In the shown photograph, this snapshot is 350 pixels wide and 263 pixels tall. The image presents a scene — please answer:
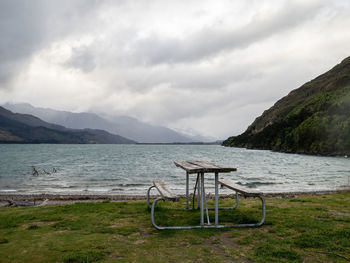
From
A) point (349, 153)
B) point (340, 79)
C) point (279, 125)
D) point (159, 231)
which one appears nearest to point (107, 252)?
point (159, 231)

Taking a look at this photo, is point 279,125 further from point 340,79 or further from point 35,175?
point 35,175

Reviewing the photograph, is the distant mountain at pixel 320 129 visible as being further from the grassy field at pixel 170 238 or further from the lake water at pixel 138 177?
the grassy field at pixel 170 238

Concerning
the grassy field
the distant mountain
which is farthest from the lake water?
the distant mountain

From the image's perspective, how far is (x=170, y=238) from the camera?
22.4 ft

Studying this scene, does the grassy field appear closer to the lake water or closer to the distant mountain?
the lake water

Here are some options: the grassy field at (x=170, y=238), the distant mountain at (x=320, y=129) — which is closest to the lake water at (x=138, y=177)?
the grassy field at (x=170, y=238)

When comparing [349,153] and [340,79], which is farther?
[340,79]

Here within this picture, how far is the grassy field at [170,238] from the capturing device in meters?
5.53

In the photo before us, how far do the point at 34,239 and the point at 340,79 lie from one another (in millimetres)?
200770

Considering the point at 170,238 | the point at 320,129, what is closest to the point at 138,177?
the point at 170,238

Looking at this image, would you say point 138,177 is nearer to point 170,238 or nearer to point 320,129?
point 170,238

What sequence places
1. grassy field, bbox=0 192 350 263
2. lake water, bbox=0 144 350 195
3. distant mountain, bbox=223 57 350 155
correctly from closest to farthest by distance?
grassy field, bbox=0 192 350 263
lake water, bbox=0 144 350 195
distant mountain, bbox=223 57 350 155

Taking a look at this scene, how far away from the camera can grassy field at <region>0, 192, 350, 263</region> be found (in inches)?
218

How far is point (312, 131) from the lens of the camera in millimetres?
112500
